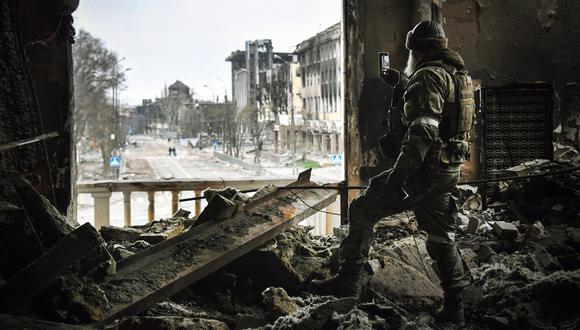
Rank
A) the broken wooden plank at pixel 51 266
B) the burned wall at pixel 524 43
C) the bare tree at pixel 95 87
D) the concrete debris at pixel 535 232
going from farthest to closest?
the bare tree at pixel 95 87 < the burned wall at pixel 524 43 < the concrete debris at pixel 535 232 < the broken wooden plank at pixel 51 266

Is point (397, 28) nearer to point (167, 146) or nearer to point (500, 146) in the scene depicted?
point (500, 146)

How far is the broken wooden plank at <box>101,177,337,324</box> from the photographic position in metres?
2.98

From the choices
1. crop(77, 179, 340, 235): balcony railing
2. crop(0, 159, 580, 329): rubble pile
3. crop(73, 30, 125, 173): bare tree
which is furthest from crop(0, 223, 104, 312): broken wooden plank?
crop(73, 30, 125, 173): bare tree

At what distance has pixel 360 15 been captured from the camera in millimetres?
5574

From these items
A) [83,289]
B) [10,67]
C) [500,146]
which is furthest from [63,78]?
[500,146]

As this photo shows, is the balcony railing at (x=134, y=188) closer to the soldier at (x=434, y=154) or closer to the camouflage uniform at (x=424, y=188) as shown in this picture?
the camouflage uniform at (x=424, y=188)

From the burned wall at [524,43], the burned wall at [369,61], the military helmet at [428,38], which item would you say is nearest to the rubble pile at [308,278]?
the burned wall at [369,61]

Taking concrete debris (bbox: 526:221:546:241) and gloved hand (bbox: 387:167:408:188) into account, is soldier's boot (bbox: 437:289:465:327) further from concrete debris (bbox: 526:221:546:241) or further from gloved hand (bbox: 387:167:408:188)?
concrete debris (bbox: 526:221:546:241)

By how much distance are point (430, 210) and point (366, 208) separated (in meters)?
0.41

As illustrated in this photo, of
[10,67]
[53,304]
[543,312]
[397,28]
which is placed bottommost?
[543,312]

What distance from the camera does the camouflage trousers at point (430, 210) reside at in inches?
126

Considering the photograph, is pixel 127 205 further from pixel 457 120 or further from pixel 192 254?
pixel 457 120

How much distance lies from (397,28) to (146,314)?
407 cm

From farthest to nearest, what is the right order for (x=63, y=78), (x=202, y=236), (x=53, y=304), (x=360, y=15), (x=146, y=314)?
(x=360, y=15) < (x=63, y=78) < (x=202, y=236) < (x=146, y=314) < (x=53, y=304)
